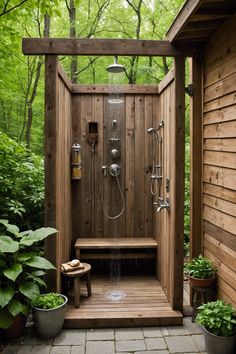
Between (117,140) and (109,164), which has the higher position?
(117,140)

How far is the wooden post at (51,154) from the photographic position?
9.25 ft

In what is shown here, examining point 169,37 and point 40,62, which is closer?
point 169,37

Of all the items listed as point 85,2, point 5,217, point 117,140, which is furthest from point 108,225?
Answer: point 85,2

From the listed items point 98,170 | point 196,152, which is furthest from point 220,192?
point 98,170

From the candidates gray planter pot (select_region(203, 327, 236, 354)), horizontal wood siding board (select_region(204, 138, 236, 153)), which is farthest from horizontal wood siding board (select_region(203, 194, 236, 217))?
gray planter pot (select_region(203, 327, 236, 354))

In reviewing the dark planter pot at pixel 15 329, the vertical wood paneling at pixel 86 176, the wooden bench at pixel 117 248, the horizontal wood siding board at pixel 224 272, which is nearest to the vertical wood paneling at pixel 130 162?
the wooden bench at pixel 117 248

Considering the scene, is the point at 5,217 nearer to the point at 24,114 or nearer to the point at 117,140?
the point at 117,140

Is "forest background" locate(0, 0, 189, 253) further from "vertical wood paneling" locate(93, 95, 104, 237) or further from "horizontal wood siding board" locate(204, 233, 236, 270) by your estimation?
"horizontal wood siding board" locate(204, 233, 236, 270)

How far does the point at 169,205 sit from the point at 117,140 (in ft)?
4.42

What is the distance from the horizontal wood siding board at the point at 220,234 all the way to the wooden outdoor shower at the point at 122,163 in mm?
234

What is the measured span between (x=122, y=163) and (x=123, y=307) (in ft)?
5.88

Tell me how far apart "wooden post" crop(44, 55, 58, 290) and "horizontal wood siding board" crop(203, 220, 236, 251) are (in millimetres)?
1374

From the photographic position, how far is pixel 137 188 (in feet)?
13.8

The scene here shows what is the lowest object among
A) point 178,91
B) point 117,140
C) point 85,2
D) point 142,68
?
point 117,140
